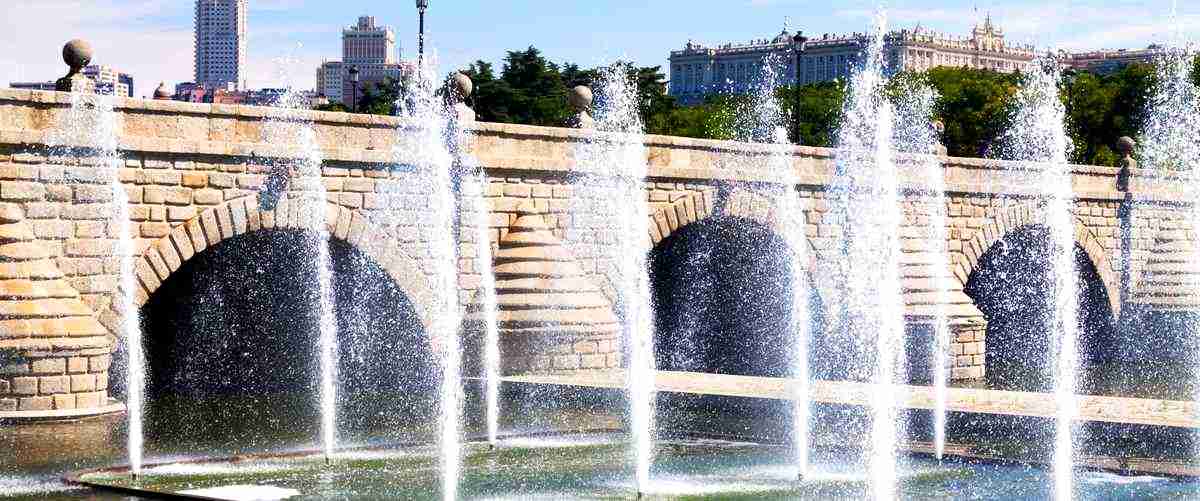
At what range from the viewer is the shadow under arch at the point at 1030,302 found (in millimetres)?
35188

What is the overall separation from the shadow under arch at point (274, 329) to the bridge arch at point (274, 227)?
20 cm

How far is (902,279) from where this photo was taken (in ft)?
97.4

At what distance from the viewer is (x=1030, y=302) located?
124ft

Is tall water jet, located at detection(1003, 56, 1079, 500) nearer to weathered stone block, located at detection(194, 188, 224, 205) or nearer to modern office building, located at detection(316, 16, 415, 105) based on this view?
weathered stone block, located at detection(194, 188, 224, 205)

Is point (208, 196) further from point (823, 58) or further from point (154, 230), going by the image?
point (823, 58)

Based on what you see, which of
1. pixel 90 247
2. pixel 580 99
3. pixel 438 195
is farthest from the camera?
pixel 580 99

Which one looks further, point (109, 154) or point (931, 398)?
point (109, 154)

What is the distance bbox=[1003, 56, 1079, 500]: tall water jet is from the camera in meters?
15.6

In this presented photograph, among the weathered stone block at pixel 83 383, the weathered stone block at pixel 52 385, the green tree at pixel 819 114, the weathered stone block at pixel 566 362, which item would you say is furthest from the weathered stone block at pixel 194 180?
the green tree at pixel 819 114

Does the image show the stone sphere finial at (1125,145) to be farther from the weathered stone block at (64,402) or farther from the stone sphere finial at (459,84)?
the weathered stone block at (64,402)

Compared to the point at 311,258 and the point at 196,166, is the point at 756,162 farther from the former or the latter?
the point at 196,166

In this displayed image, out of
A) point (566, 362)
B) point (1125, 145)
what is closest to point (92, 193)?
point (566, 362)

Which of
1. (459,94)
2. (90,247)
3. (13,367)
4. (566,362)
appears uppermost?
(459,94)

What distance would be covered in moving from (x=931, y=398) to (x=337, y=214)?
7.42 m
